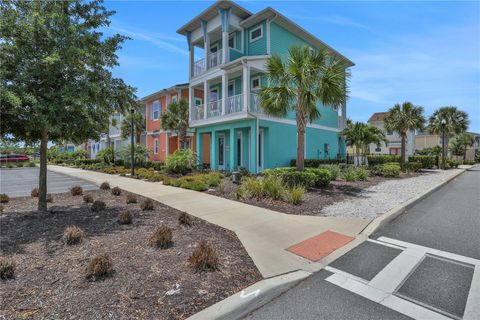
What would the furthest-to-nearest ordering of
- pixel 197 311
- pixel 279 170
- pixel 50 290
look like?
1. pixel 279 170
2. pixel 50 290
3. pixel 197 311

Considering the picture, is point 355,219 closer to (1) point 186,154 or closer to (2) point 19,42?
(2) point 19,42

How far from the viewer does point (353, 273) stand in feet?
13.5

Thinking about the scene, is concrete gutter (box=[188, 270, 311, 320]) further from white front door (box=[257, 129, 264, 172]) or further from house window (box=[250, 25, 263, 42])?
house window (box=[250, 25, 263, 42])

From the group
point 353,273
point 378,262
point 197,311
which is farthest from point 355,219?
point 197,311

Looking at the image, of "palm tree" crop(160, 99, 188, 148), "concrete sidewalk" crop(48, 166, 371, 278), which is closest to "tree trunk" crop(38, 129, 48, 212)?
"concrete sidewalk" crop(48, 166, 371, 278)

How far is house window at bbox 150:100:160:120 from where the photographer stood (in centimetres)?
2755

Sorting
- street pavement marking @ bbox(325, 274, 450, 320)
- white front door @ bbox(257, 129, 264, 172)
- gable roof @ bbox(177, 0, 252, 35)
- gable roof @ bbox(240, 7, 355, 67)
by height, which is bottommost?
street pavement marking @ bbox(325, 274, 450, 320)

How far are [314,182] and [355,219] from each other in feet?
14.7

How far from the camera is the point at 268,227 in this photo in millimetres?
6207

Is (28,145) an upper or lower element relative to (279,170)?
upper

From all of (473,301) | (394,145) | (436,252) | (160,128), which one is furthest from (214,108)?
(394,145)

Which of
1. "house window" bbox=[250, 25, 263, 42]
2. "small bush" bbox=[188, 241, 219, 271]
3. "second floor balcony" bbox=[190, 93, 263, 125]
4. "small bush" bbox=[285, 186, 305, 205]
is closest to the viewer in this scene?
"small bush" bbox=[188, 241, 219, 271]

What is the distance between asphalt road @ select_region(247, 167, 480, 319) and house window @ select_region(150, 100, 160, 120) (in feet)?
83.4

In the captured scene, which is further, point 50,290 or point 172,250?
point 172,250
